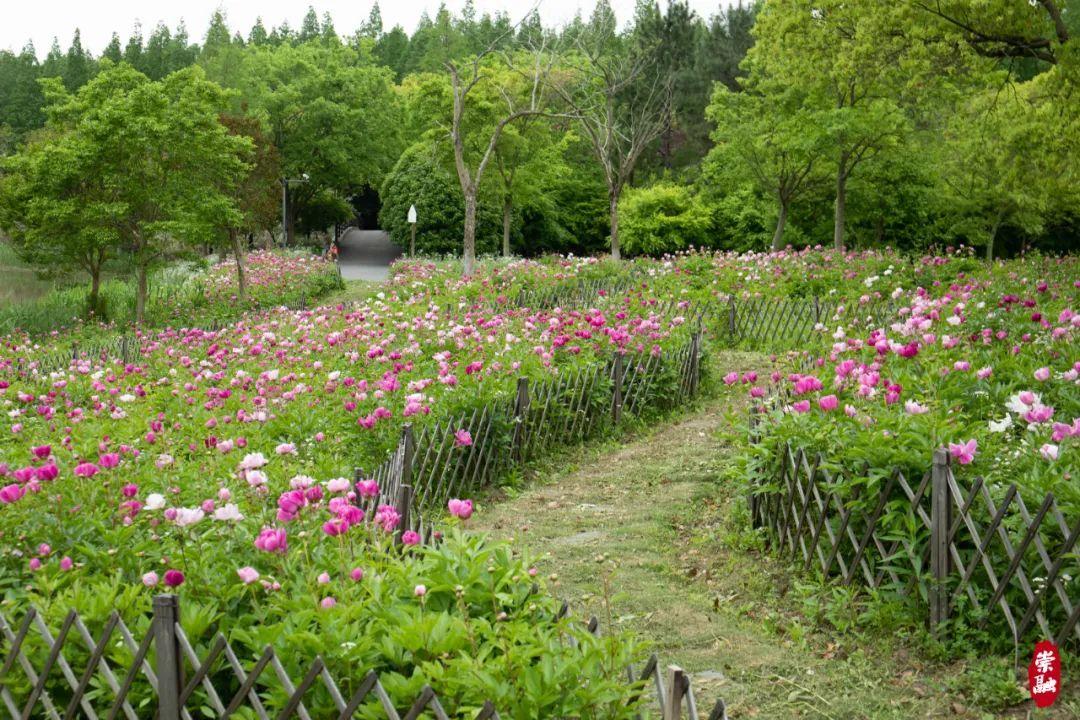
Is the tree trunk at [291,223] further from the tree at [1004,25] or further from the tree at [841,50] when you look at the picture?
the tree at [1004,25]

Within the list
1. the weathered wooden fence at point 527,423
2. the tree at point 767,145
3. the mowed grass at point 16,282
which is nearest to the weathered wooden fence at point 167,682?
the weathered wooden fence at point 527,423

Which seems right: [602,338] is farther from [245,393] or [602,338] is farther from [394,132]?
[394,132]

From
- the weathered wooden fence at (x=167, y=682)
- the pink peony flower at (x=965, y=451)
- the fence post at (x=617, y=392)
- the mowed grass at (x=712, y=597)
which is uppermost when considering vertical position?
the pink peony flower at (x=965, y=451)

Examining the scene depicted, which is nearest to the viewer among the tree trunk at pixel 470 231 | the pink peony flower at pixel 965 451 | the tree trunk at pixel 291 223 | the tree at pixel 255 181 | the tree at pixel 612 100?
the pink peony flower at pixel 965 451

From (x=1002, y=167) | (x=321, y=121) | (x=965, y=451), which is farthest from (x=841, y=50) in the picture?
(x=321, y=121)

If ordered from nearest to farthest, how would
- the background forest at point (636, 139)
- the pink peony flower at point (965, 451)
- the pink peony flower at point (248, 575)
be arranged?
the pink peony flower at point (248, 575), the pink peony flower at point (965, 451), the background forest at point (636, 139)

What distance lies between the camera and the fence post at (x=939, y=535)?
4.58 meters

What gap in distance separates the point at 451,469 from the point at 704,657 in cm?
332

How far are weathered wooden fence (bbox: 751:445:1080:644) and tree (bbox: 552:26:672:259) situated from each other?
68.8ft

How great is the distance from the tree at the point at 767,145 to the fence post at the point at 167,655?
2454 cm

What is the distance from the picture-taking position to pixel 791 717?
421 centimetres

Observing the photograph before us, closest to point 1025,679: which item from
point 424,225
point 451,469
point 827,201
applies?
point 451,469

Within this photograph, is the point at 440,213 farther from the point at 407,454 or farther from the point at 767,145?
the point at 407,454

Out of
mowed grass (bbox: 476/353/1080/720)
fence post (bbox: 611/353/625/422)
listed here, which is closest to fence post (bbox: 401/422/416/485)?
mowed grass (bbox: 476/353/1080/720)
